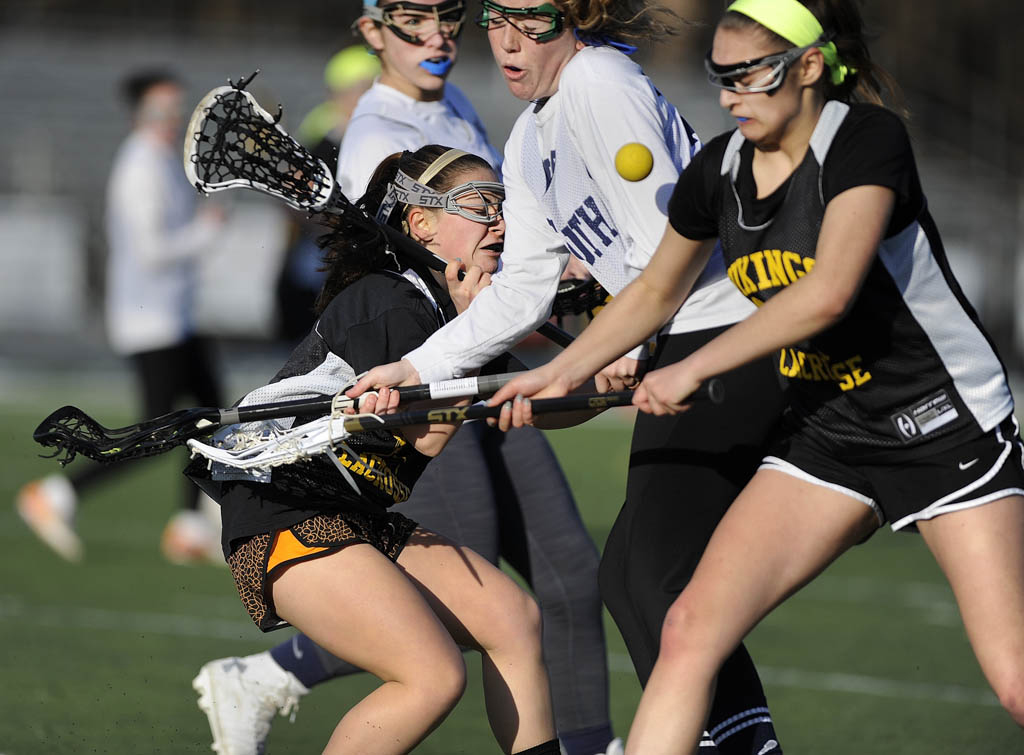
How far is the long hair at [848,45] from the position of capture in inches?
136

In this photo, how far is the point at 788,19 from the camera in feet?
11.1

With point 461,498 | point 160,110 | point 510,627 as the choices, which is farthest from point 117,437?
point 160,110

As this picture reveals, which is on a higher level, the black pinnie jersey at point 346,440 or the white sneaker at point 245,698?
the black pinnie jersey at point 346,440

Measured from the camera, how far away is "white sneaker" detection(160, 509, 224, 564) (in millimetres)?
8805

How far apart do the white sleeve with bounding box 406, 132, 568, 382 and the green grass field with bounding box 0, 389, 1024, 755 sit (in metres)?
1.83

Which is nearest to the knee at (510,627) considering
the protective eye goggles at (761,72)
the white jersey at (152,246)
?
the protective eye goggles at (761,72)

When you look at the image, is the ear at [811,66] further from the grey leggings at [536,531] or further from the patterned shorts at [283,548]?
the grey leggings at [536,531]

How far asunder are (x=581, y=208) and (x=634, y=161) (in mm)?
287

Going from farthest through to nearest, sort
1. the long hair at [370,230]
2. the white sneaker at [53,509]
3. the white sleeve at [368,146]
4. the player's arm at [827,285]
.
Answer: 1. the white sneaker at [53,509]
2. the white sleeve at [368,146]
3. the long hair at [370,230]
4. the player's arm at [827,285]

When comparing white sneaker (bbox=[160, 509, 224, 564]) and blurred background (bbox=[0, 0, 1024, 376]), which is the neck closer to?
Result: white sneaker (bbox=[160, 509, 224, 564])

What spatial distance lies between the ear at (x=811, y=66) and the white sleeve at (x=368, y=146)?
1981 mm

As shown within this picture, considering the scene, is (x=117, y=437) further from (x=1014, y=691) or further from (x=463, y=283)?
(x=1014, y=691)

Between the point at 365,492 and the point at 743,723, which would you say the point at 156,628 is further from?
the point at 743,723

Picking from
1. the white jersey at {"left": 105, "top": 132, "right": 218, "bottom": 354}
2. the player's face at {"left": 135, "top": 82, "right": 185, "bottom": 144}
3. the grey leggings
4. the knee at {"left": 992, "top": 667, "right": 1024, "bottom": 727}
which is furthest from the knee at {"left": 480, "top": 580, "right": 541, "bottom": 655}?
the player's face at {"left": 135, "top": 82, "right": 185, "bottom": 144}
